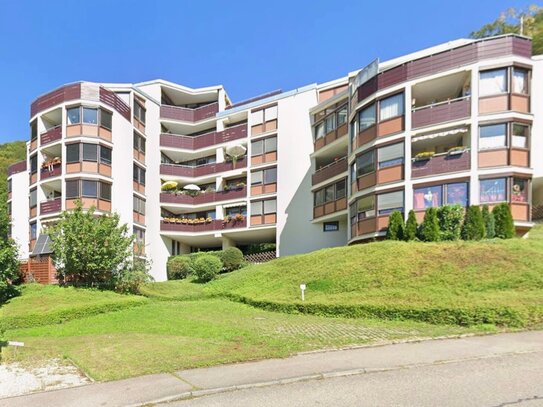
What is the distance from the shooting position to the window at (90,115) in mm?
29078

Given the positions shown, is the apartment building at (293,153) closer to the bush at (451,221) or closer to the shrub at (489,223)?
the shrub at (489,223)

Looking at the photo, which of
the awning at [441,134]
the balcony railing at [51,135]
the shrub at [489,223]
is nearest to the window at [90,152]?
the balcony railing at [51,135]

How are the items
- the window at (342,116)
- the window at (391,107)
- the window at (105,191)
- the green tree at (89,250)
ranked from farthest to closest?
the window at (342,116)
the window at (105,191)
the window at (391,107)
the green tree at (89,250)

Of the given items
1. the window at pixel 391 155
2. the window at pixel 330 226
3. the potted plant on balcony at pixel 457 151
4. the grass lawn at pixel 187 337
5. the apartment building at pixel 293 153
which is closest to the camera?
the grass lawn at pixel 187 337

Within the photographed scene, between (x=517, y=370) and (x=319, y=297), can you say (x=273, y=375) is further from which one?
(x=319, y=297)

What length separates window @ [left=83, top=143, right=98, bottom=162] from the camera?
94.4 ft

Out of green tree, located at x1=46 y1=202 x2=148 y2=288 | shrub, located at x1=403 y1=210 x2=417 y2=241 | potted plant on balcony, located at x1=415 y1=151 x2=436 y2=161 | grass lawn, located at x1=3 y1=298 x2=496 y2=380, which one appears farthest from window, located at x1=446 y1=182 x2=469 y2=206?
green tree, located at x1=46 y1=202 x2=148 y2=288

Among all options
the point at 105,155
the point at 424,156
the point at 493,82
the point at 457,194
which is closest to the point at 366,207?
the point at 424,156

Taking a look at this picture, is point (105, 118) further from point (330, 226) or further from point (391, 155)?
point (391, 155)

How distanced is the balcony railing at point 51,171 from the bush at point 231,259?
13379mm

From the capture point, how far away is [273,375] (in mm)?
7406

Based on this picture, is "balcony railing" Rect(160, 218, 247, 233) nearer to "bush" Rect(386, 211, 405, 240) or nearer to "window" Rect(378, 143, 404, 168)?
"window" Rect(378, 143, 404, 168)

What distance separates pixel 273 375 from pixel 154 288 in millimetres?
18324

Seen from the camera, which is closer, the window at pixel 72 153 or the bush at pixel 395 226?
the bush at pixel 395 226
